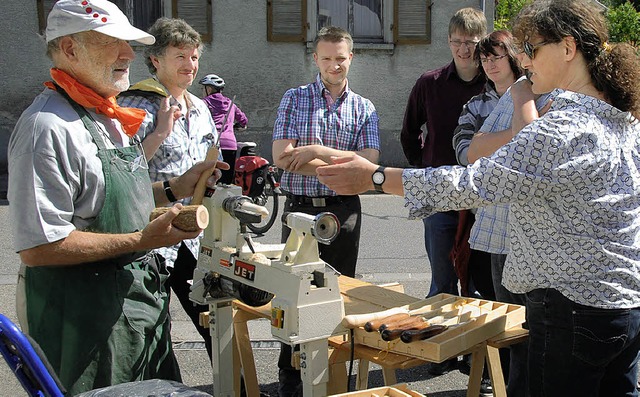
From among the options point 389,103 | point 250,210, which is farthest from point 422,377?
point 389,103

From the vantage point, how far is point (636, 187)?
2418 mm

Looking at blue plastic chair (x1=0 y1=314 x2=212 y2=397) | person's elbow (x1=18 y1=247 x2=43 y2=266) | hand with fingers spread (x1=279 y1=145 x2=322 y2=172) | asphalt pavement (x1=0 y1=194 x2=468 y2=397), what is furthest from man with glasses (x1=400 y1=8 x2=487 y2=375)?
blue plastic chair (x1=0 y1=314 x2=212 y2=397)

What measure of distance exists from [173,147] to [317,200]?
2.99 feet

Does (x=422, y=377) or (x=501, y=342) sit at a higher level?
(x=501, y=342)

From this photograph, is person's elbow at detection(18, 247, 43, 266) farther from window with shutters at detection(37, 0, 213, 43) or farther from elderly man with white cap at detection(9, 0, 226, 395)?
window with shutters at detection(37, 0, 213, 43)

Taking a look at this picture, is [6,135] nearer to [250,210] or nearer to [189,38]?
[189,38]

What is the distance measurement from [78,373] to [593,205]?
66.6 inches

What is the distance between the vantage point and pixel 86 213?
2480 mm

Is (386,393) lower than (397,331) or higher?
lower

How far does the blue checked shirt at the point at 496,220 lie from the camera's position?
11.3 feet

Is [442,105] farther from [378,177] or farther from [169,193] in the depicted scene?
[378,177]

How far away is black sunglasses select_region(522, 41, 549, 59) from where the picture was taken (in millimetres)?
2454

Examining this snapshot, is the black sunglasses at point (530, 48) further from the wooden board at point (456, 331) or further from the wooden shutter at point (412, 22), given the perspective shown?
the wooden shutter at point (412, 22)

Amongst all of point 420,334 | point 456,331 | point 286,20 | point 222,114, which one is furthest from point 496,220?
point 286,20
